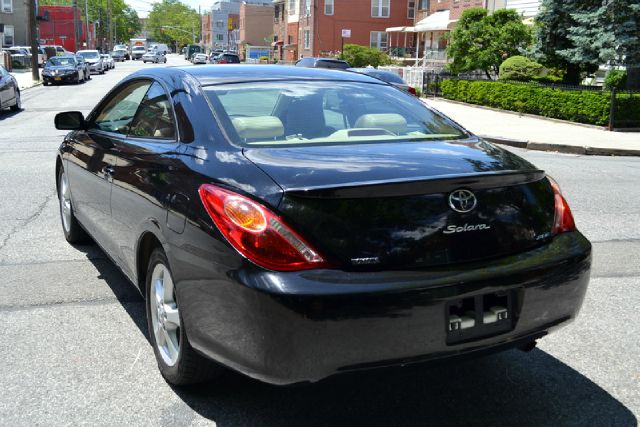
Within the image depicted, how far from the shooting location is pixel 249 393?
3578 millimetres

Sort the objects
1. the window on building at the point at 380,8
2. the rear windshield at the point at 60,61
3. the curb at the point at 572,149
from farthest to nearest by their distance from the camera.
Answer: the window on building at the point at 380,8 → the rear windshield at the point at 60,61 → the curb at the point at 572,149

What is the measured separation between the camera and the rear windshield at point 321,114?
12.3 feet

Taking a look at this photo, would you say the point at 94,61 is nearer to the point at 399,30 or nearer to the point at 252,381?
the point at 399,30

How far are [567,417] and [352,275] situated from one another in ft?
4.48

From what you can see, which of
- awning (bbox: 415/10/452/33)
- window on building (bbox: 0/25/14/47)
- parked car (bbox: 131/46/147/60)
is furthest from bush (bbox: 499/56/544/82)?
parked car (bbox: 131/46/147/60)

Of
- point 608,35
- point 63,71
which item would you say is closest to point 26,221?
point 608,35

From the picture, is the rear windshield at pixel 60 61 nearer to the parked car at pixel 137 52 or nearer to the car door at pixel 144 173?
the car door at pixel 144 173

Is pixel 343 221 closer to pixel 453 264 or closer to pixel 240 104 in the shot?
pixel 453 264

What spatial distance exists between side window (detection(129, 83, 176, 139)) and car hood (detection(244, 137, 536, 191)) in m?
0.77

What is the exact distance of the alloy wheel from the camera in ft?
11.6

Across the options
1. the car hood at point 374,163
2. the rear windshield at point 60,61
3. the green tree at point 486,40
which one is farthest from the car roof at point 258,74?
the rear windshield at point 60,61

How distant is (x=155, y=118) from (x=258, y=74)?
0.68 metres

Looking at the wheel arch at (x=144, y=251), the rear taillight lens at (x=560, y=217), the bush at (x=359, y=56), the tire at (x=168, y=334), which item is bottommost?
the tire at (x=168, y=334)

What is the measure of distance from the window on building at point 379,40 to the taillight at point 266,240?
2433 inches
